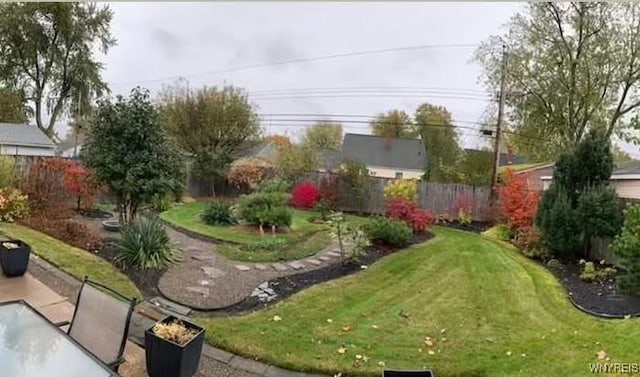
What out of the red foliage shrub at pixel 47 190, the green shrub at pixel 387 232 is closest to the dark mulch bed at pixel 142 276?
the red foliage shrub at pixel 47 190

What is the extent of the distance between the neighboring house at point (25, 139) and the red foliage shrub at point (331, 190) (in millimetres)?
13392

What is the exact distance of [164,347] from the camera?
10.8ft

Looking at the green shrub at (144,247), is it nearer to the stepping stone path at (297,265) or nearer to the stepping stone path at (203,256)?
the stepping stone path at (203,256)

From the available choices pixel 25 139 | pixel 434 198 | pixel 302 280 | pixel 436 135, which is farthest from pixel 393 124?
pixel 302 280

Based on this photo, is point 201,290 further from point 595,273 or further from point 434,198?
point 434,198

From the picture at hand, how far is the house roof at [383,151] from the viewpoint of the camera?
32.1 m

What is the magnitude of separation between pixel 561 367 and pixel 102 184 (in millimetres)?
7236

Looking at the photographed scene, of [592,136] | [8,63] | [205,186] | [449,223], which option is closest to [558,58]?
[449,223]

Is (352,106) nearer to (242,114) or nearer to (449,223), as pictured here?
(242,114)

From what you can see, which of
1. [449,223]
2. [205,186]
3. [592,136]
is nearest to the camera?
[592,136]

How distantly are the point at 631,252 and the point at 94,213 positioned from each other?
35.0 feet

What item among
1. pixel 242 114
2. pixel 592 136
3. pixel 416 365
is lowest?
pixel 416 365

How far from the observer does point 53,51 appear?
22703 millimetres

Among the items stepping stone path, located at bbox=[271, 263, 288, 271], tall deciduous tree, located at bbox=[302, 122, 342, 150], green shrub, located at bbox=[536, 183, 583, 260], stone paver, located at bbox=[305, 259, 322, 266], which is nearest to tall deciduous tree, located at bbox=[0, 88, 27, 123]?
tall deciduous tree, located at bbox=[302, 122, 342, 150]
